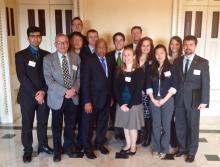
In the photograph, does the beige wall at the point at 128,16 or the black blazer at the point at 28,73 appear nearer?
the black blazer at the point at 28,73

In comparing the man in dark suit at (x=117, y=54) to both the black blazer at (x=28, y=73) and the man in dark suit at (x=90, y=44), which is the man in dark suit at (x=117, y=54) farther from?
the black blazer at (x=28, y=73)

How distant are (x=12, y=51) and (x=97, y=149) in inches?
95.8

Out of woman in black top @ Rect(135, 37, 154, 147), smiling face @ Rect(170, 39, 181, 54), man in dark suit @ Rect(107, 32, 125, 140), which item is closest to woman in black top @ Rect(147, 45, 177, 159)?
woman in black top @ Rect(135, 37, 154, 147)

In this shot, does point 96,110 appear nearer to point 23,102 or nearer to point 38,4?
point 23,102

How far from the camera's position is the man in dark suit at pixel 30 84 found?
300 centimetres

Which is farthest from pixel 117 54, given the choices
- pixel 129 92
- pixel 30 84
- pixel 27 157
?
pixel 27 157

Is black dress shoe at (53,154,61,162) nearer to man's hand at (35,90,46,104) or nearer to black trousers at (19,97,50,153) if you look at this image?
black trousers at (19,97,50,153)

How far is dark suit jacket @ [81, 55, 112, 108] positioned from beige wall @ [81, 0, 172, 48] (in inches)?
65.6

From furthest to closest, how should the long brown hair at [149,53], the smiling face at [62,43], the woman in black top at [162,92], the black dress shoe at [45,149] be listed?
the black dress shoe at [45,149] → the long brown hair at [149,53] → the woman in black top at [162,92] → the smiling face at [62,43]

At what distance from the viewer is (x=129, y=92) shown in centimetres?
310

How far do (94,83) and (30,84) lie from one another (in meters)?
0.73

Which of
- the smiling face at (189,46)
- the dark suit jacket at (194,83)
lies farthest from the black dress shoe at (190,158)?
the smiling face at (189,46)

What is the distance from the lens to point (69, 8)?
193 inches

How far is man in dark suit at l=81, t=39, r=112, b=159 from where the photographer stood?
10.0ft
